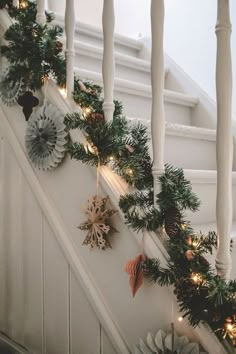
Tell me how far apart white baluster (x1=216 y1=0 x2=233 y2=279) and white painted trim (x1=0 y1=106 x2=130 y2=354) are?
1.09 ft

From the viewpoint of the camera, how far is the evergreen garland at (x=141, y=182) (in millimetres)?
594

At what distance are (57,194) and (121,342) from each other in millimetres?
424

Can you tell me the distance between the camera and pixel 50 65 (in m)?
0.97

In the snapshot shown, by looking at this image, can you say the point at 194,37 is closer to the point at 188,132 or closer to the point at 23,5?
the point at 188,132

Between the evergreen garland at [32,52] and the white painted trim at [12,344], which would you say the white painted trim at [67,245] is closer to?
the evergreen garland at [32,52]

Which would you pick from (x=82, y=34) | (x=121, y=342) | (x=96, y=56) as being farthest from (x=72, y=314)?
(x=82, y=34)

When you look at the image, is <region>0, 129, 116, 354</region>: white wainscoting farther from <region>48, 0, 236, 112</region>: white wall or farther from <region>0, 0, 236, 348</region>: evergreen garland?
<region>48, 0, 236, 112</region>: white wall

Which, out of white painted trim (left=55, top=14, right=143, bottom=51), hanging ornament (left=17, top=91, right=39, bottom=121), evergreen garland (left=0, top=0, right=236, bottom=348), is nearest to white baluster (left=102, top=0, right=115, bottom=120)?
evergreen garland (left=0, top=0, right=236, bottom=348)

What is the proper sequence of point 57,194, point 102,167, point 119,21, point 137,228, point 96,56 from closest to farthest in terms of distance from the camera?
1. point 137,228
2. point 102,167
3. point 57,194
4. point 96,56
5. point 119,21

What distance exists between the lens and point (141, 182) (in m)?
0.77

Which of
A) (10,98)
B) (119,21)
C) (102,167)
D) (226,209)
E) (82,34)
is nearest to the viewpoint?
(226,209)

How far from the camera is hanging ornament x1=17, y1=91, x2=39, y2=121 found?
3.30 ft

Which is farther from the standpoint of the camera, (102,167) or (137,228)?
(102,167)

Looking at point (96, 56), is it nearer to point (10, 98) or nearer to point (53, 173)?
point (10, 98)
